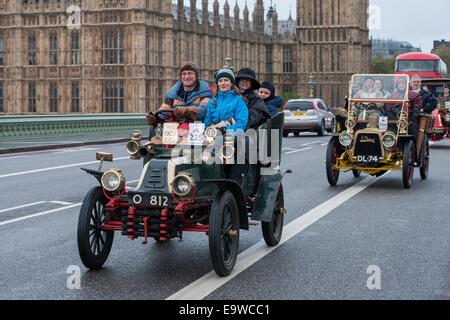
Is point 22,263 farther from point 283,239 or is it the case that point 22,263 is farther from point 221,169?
point 283,239

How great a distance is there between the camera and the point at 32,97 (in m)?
53.8

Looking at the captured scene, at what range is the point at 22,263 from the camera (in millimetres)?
6523

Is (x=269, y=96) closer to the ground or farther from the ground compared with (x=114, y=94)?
closer to the ground

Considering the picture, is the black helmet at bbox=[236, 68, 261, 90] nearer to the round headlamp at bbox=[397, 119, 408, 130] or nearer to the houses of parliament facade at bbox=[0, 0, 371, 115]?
the round headlamp at bbox=[397, 119, 408, 130]

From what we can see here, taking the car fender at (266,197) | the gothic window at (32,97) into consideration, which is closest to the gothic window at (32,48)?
the gothic window at (32,97)

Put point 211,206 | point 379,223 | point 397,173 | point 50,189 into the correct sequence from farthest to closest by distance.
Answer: point 397,173 → point 50,189 → point 379,223 → point 211,206

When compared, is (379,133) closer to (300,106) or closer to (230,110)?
(230,110)

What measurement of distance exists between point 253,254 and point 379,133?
244 inches

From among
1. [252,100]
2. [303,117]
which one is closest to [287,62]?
[303,117]

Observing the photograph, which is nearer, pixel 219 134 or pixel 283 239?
pixel 219 134
